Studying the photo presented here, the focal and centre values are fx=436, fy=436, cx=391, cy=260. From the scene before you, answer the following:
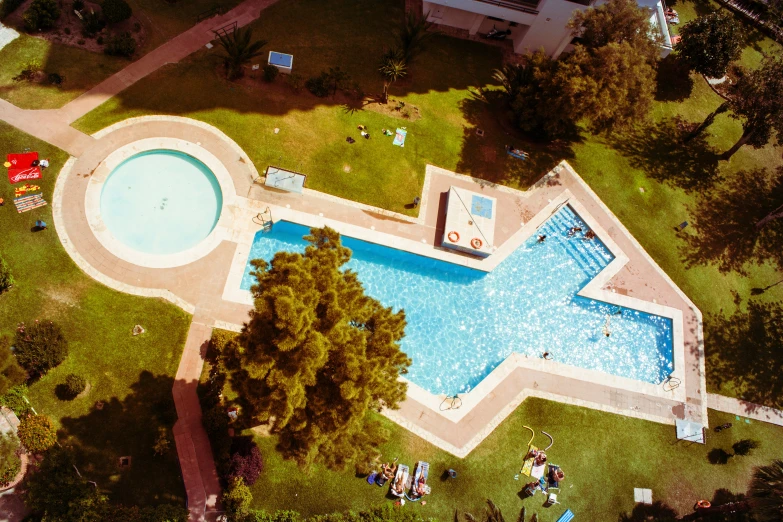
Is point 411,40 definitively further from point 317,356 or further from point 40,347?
point 40,347

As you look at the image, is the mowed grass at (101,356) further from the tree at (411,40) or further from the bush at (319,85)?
the tree at (411,40)

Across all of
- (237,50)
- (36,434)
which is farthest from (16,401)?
(237,50)

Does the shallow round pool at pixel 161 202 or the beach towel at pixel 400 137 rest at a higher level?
the beach towel at pixel 400 137

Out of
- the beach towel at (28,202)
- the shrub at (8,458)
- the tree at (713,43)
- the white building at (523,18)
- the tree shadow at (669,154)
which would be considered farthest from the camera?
the tree shadow at (669,154)

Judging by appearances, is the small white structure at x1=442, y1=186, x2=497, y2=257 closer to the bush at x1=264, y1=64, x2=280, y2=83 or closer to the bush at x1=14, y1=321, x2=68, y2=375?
the bush at x1=264, y1=64, x2=280, y2=83

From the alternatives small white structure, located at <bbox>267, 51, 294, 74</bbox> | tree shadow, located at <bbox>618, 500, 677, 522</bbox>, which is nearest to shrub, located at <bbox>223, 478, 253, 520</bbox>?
tree shadow, located at <bbox>618, 500, 677, 522</bbox>

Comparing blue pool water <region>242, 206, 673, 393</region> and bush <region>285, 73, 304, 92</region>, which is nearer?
blue pool water <region>242, 206, 673, 393</region>

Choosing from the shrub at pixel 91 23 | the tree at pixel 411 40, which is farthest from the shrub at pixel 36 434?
the tree at pixel 411 40
